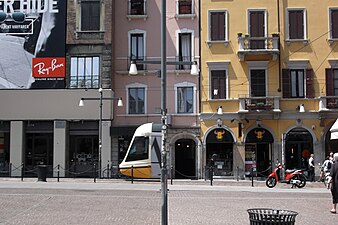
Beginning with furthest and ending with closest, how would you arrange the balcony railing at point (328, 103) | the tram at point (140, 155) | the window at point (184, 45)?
the window at point (184, 45), the balcony railing at point (328, 103), the tram at point (140, 155)

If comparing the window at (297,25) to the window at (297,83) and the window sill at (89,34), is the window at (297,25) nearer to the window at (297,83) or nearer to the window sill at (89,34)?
the window at (297,83)

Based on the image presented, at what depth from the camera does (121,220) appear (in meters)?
13.0

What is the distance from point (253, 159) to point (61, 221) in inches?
835

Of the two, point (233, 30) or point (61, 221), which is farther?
point (233, 30)

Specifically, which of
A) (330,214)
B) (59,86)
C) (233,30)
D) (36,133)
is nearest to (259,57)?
(233,30)

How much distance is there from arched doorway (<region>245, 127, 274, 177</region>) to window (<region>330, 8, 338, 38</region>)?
7872 mm

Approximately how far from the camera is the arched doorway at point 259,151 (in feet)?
105

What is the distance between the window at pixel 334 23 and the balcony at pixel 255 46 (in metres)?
3.95

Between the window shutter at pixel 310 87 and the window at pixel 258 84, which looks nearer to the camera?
the window shutter at pixel 310 87

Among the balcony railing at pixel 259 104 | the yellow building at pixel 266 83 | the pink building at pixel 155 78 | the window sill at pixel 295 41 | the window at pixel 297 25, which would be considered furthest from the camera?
the pink building at pixel 155 78

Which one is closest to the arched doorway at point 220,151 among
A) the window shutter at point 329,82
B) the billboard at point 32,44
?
the window shutter at point 329,82

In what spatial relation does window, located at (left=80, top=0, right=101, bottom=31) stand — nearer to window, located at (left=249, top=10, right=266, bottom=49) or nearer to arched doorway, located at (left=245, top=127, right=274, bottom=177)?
window, located at (left=249, top=10, right=266, bottom=49)

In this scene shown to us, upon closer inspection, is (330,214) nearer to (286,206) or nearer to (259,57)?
(286,206)

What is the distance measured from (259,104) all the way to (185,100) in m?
5.04
